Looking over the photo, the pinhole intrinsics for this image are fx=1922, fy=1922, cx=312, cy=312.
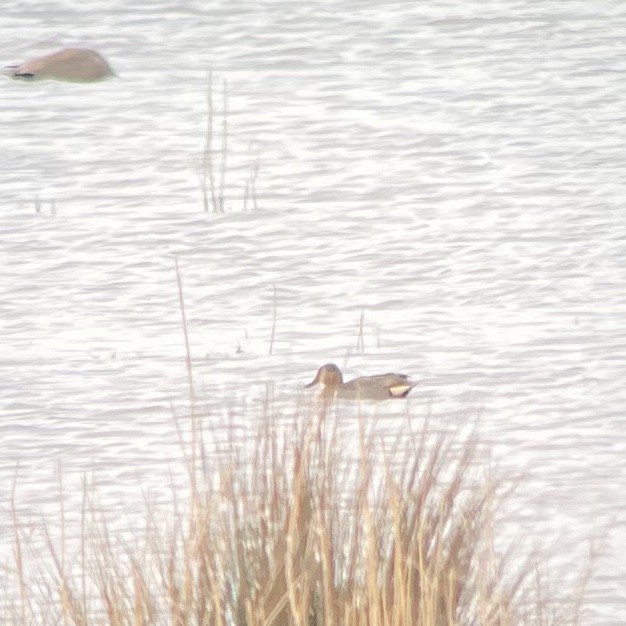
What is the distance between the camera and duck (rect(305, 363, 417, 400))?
4535 millimetres

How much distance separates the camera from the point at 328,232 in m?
6.51

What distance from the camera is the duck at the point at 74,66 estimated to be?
859 cm

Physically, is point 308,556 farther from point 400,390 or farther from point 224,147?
point 224,147

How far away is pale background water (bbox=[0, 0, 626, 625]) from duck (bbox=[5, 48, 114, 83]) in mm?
80

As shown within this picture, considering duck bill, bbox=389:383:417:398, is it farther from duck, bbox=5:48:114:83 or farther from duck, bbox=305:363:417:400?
duck, bbox=5:48:114:83

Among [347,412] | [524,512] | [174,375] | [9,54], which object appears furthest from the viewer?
[9,54]

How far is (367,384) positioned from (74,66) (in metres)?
4.44

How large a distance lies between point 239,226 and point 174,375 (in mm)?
1747

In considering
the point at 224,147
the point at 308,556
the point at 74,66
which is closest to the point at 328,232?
the point at 224,147

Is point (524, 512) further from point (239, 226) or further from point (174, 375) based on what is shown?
point (239, 226)

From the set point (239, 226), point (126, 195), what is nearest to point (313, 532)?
point (239, 226)

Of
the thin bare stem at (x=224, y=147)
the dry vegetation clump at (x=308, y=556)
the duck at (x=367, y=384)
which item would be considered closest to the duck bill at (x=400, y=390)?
the duck at (x=367, y=384)

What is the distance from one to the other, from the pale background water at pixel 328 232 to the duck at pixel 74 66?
3.1 inches

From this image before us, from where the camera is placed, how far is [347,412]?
14.8 feet
